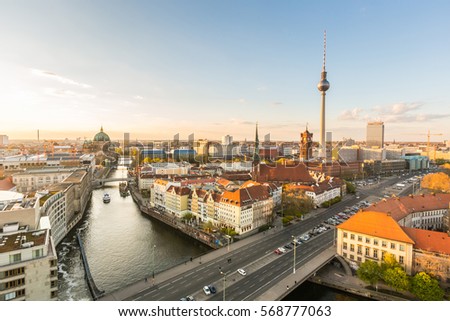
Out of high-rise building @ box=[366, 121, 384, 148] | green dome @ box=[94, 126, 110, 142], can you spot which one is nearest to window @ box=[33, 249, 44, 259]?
green dome @ box=[94, 126, 110, 142]

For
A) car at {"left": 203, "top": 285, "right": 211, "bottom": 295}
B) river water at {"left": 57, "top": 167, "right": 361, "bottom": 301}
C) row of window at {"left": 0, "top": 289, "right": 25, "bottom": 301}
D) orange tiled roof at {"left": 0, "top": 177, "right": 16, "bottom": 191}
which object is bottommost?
river water at {"left": 57, "top": 167, "right": 361, "bottom": 301}

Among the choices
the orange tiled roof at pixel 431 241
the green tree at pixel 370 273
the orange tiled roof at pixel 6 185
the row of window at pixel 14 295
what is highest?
the orange tiled roof at pixel 6 185

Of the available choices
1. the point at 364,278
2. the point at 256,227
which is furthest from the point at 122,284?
the point at 364,278

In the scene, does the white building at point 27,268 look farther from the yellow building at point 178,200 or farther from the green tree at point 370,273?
the green tree at point 370,273

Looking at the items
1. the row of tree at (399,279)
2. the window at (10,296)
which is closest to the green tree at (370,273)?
the row of tree at (399,279)

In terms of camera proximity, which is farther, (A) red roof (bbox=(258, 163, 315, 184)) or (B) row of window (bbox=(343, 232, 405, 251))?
(A) red roof (bbox=(258, 163, 315, 184))

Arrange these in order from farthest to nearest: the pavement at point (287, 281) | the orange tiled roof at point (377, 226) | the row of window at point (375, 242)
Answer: the orange tiled roof at point (377, 226) < the row of window at point (375, 242) < the pavement at point (287, 281)

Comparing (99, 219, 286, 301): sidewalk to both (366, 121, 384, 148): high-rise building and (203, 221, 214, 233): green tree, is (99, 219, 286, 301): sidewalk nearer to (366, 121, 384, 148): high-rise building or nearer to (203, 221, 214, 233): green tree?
(203, 221, 214, 233): green tree
